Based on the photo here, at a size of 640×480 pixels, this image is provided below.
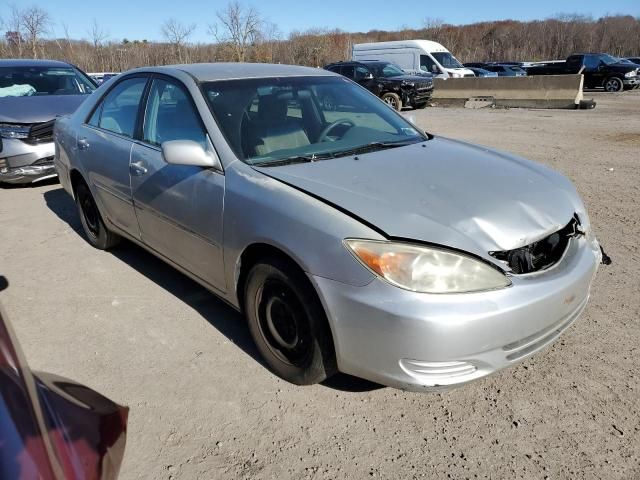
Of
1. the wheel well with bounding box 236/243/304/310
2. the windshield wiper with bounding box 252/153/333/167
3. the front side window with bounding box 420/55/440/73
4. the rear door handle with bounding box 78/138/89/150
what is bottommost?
the wheel well with bounding box 236/243/304/310

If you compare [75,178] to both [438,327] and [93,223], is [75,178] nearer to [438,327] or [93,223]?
[93,223]

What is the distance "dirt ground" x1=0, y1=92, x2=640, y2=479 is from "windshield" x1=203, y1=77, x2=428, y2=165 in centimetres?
121

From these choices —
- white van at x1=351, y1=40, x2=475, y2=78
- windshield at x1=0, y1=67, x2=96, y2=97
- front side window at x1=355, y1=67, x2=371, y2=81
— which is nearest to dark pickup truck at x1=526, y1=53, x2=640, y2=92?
white van at x1=351, y1=40, x2=475, y2=78

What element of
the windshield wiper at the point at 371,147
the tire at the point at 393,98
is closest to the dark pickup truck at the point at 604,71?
the tire at the point at 393,98

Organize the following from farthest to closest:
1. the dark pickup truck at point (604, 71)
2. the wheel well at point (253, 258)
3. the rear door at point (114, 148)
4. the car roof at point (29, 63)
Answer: the dark pickup truck at point (604, 71), the car roof at point (29, 63), the rear door at point (114, 148), the wheel well at point (253, 258)

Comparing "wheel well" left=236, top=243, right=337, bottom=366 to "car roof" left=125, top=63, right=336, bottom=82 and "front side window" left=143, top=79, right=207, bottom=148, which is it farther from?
"car roof" left=125, top=63, right=336, bottom=82

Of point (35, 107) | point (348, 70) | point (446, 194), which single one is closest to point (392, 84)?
point (348, 70)

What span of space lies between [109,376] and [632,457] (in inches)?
103

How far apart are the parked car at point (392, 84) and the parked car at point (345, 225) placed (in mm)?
14281

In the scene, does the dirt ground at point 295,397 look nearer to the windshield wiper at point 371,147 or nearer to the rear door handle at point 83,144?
the rear door handle at point 83,144

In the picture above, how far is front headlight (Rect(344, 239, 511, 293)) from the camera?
207 cm

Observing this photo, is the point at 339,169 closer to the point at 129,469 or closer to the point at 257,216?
the point at 257,216

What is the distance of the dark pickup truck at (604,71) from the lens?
77.2 feet

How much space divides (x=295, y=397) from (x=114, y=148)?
7.80ft
